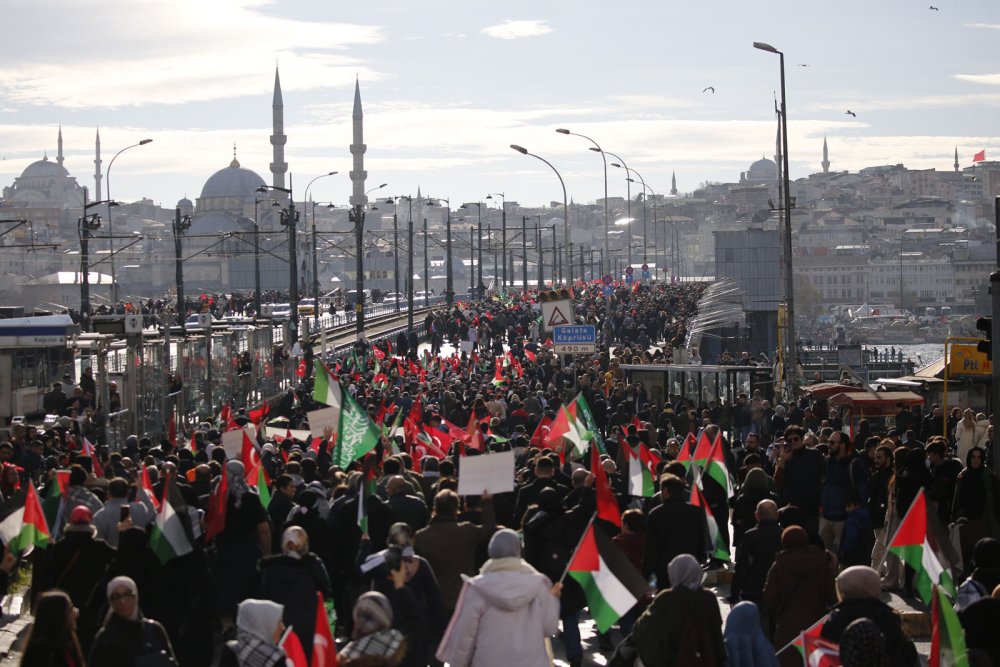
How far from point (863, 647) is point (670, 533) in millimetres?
3449

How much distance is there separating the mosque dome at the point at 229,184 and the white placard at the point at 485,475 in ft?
496

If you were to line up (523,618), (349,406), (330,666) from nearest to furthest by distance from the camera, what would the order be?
(330,666)
(523,618)
(349,406)

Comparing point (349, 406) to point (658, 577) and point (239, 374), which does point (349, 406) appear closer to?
point (658, 577)

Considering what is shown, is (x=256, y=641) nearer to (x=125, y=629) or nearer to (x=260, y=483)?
(x=125, y=629)

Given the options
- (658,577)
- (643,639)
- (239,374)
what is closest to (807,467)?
(658,577)

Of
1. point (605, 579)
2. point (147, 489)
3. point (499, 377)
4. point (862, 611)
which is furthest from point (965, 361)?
point (862, 611)

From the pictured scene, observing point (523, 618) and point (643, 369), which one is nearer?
point (523, 618)

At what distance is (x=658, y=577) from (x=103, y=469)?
6080 millimetres

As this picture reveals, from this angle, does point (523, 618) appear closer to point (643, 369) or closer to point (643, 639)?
point (643, 639)

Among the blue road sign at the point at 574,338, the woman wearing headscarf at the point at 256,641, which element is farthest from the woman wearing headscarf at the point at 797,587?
the blue road sign at the point at 574,338

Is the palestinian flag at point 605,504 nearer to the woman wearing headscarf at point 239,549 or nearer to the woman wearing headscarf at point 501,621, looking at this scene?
the woman wearing headscarf at point 239,549

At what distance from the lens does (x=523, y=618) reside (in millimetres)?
7152

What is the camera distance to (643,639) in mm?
7262

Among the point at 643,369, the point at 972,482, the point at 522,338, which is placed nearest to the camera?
the point at 972,482
